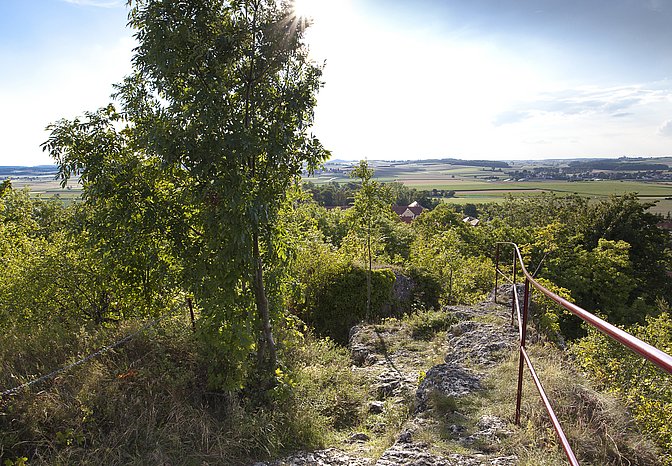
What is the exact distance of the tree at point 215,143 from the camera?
4.50 metres

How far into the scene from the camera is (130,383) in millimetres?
4750

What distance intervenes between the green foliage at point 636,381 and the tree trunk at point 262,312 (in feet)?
14.4

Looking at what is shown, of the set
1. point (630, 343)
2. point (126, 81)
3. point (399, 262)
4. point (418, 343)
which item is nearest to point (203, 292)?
point (126, 81)

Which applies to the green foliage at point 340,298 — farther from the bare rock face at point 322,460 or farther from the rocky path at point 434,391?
the bare rock face at point 322,460

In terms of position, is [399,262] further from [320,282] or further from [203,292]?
[203,292]

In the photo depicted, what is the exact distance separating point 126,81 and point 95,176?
1.39 meters

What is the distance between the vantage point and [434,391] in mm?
5074

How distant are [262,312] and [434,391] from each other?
2617 millimetres

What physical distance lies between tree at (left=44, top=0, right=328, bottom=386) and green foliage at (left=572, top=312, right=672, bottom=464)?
4.74 m

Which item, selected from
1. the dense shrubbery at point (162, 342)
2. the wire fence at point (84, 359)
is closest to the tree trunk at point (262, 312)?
the dense shrubbery at point (162, 342)

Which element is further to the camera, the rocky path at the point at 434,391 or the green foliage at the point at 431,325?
the green foliage at the point at 431,325

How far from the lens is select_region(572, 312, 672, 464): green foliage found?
4742 mm

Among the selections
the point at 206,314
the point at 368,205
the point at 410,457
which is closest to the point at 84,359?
the point at 206,314

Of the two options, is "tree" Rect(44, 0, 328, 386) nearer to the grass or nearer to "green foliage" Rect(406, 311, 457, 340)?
the grass
